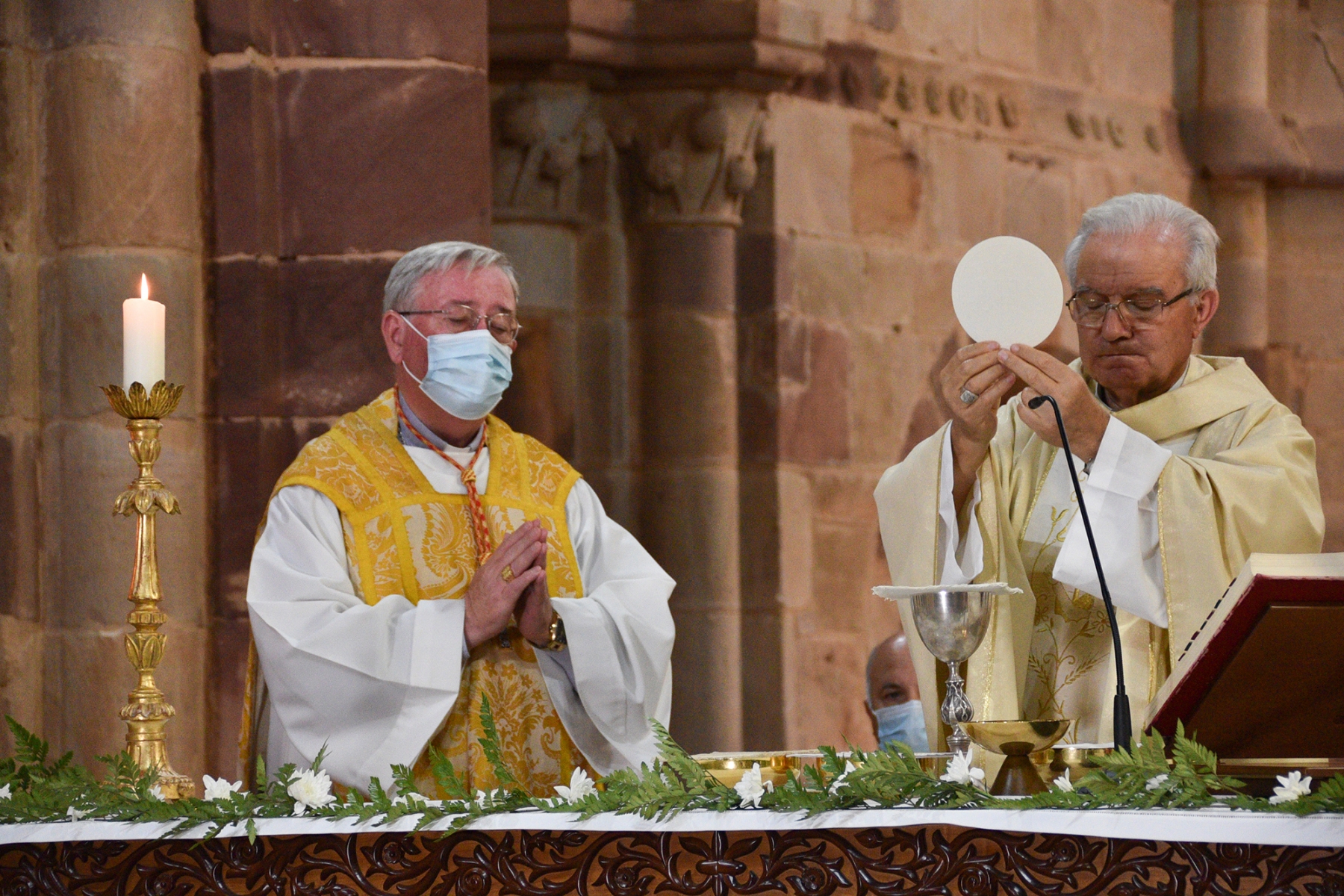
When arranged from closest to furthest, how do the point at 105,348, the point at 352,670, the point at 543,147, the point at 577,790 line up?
1. the point at 577,790
2. the point at 352,670
3. the point at 105,348
4. the point at 543,147

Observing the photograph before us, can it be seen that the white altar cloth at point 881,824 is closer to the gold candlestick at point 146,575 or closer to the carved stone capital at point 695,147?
the gold candlestick at point 146,575

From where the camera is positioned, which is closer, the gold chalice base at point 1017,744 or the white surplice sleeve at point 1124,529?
the gold chalice base at point 1017,744

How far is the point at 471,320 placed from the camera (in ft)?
13.9

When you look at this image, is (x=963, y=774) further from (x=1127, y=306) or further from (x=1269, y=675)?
(x=1127, y=306)

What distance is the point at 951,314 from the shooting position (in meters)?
7.83

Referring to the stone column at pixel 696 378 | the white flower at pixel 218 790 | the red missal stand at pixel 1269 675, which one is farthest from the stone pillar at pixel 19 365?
the red missal stand at pixel 1269 675

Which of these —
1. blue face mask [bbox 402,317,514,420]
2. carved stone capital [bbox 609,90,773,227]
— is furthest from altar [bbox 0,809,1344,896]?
carved stone capital [bbox 609,90,773,227]

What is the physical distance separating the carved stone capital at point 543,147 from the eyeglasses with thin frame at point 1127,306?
329cm

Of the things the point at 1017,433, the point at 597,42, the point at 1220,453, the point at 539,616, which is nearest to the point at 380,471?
the point at 539,616

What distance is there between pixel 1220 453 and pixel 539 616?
135 centimetres

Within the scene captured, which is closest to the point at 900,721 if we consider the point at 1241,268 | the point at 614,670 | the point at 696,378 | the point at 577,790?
the point at 696,378

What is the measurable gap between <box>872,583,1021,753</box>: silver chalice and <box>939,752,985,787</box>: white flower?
205 millimetres

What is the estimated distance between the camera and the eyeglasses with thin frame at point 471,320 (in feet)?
13.9

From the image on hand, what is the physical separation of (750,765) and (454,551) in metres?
1.24
